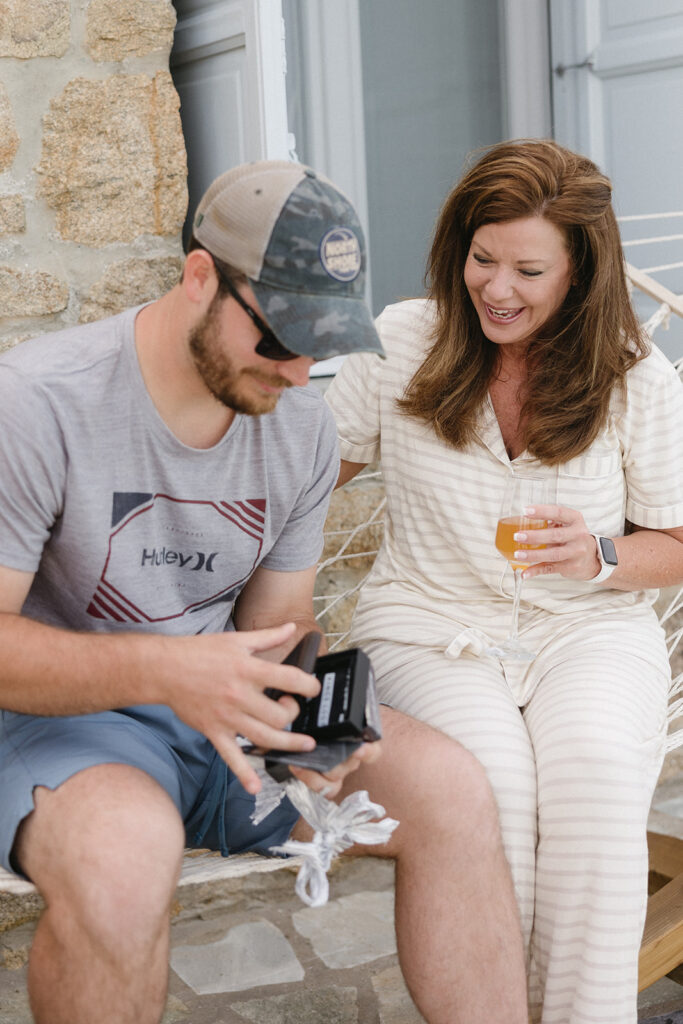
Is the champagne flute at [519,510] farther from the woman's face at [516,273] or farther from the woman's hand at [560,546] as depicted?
the woman's face at [516,273]

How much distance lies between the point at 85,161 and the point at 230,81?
1.41 ft

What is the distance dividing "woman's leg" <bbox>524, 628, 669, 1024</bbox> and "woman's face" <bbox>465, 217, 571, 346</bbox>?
0.59 metres

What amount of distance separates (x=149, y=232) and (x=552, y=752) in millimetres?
1201

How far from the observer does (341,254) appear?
1.31m

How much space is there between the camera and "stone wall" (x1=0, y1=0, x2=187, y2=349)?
2.02m

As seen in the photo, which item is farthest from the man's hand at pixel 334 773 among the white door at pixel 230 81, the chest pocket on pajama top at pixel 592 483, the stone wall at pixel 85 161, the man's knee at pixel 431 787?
the white door at pixel 230 81

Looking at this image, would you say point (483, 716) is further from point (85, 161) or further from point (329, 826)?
point (85, 161)

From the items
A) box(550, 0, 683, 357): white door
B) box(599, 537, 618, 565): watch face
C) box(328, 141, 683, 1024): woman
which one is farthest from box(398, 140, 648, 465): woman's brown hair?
box(550, 0, 683, 357): white door

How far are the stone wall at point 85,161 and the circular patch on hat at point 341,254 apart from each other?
921mm

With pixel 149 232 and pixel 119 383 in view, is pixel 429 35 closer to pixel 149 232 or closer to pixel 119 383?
pixel 149 232

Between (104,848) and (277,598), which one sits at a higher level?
(277,598)

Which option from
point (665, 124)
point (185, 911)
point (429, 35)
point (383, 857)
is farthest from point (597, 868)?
point (429, 35)

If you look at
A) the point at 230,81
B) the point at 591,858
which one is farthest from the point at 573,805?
the point at 230,81

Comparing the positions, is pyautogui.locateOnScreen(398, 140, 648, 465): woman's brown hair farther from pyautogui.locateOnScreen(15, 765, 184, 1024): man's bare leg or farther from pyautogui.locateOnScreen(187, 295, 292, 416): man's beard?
pyautogui.locateOnScreen(15, 765, 184, 1024): man's bare leg
